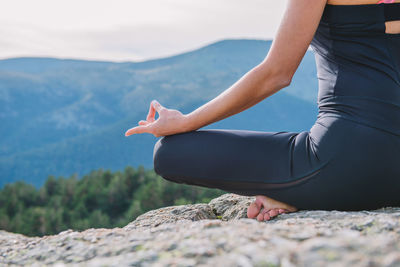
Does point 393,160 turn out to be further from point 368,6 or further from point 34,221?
point 34,221

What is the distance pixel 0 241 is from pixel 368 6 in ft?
7.14

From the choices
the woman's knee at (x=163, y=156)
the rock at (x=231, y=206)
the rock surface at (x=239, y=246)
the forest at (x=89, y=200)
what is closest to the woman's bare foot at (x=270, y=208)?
the rock surface at (x=239, y=246)

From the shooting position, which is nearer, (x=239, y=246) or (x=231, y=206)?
(x=239, y=246)

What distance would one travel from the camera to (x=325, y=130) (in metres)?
1.76

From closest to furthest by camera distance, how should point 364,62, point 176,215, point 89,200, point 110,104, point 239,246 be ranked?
1. point 239,246
2. point 364,62
3. point 176,215
4. point 89,200
5. point 110,104

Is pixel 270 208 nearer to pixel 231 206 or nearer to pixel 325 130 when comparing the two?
pixel 325 130

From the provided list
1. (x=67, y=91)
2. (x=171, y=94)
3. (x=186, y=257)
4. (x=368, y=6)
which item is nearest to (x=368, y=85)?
(x=368, y=6)

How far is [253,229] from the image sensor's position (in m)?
1.36

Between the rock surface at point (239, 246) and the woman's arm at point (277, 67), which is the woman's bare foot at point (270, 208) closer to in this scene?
the rock surface at point (239, 246)

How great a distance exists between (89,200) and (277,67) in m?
13.8

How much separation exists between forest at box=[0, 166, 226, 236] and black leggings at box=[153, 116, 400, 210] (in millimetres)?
9179

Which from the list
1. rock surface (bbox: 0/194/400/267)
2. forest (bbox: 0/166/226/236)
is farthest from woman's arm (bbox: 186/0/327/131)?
forest (bbox: 0/166/226/236)

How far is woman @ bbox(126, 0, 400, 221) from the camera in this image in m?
1.70

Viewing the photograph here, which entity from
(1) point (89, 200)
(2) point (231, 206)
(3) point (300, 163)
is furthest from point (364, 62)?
(1) point (89, 200)
